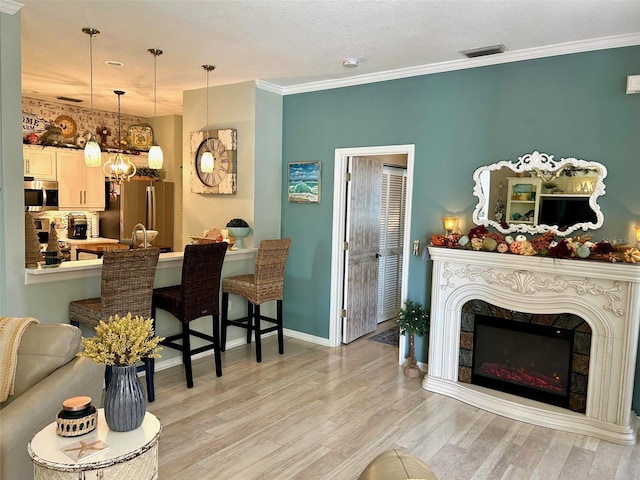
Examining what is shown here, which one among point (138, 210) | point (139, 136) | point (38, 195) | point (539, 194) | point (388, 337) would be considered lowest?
point (388, 337)

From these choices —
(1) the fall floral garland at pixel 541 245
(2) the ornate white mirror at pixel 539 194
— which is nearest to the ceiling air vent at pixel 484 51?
(2) the ornate white mirror at pixel 539 194

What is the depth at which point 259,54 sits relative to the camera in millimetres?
3967

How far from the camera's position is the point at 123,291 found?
328 cm

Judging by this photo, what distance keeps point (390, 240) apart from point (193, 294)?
9.26 ft

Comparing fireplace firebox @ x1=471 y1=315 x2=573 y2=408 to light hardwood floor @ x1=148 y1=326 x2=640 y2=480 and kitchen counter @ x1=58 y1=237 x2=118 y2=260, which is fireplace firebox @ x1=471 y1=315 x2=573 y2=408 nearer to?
light hardwood floor @ x1=148 y1=326 x2=640 y2=480

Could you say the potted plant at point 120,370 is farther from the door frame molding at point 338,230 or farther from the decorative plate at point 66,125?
the decorative plate at point 66,125

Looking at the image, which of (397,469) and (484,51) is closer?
(397,469)

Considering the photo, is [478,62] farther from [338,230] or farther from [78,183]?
[78,183]

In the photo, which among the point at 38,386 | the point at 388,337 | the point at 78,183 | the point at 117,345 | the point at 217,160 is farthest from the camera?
the point at 78,183

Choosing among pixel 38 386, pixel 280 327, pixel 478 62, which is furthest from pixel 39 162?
pixel 478 62

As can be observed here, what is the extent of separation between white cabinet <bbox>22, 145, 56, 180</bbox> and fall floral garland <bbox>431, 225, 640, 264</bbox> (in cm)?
509

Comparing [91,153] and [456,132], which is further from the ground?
[456,132]

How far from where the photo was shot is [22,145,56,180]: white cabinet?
5918mm

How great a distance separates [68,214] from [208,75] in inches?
136
